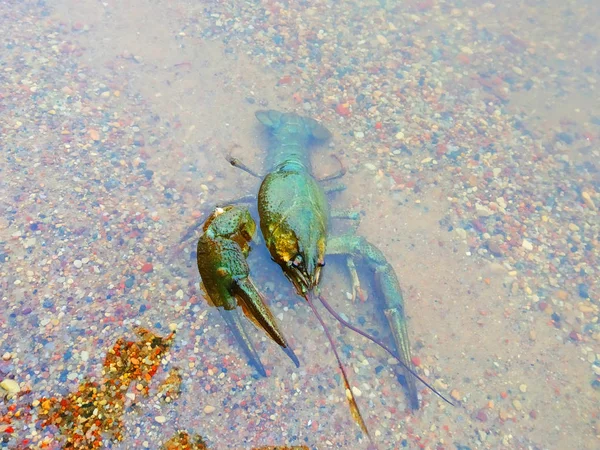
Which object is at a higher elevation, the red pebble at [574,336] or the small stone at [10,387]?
the red pebble at [574,336]

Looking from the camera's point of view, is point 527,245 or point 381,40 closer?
point 527,245

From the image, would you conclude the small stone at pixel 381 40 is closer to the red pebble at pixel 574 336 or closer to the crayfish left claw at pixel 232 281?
the crayfish left claw at pixel 232 281

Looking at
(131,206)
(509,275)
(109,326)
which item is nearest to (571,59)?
(509,275)

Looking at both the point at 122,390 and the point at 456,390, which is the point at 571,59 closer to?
the point at 456,390

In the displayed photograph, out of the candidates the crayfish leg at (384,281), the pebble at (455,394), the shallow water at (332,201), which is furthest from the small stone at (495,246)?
the pebble at (455,394)

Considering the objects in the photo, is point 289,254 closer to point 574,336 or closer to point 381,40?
point 574,336

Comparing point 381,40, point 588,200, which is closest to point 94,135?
point 381,40
